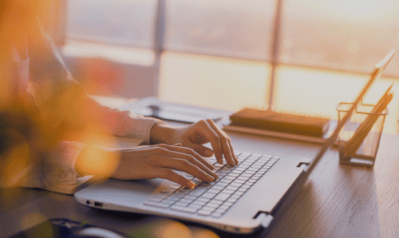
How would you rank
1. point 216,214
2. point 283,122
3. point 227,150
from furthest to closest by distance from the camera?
point 283,122 < point 227,150 < point 216,214

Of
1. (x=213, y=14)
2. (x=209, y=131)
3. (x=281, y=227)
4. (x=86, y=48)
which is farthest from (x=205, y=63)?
(x=281, y=227)

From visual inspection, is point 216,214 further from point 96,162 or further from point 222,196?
point 96,162

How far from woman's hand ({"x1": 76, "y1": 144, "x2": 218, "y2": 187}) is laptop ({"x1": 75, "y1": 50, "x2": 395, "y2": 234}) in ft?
0.05

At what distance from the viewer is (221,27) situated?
4.76m

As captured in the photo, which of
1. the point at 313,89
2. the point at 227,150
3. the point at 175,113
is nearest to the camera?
the point at 227,150

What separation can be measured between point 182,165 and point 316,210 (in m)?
0.28

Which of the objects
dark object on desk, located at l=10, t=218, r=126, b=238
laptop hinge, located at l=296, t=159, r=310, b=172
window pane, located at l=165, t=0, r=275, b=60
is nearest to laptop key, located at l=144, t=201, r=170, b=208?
dark object on desk, located at l=10, t=218, r=126, b=238

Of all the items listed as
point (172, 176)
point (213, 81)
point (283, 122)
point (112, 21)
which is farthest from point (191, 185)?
point (112, 21)

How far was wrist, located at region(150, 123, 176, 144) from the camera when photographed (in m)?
1.14

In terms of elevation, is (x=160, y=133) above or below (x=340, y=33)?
below

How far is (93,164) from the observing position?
0.85m

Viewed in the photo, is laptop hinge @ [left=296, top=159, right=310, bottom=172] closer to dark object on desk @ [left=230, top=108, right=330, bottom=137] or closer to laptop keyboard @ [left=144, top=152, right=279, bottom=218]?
laptop keyboard @ [left=144, top=152, right=279, bottom=218]

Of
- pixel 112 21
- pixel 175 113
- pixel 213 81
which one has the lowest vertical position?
pixel 213 81

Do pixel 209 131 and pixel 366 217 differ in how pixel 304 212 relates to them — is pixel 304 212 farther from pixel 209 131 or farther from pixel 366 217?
pixel 209 131
